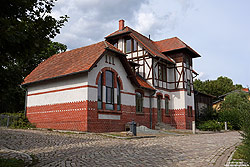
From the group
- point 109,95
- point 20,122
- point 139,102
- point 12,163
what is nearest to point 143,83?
point 139,102

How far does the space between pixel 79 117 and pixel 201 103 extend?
2216 cm

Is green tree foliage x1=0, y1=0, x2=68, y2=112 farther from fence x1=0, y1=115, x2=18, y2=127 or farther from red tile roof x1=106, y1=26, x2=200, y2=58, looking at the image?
red tile roof x1=106, y1=26, x2=200, y2=58

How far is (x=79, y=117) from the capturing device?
1698cm

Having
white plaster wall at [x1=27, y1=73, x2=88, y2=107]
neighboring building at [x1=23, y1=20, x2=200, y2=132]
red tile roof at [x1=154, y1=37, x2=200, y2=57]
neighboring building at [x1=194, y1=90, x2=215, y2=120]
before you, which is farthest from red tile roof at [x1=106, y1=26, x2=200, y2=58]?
white plaster wall at [x1=27, y1=73, x2=88, y2=107]

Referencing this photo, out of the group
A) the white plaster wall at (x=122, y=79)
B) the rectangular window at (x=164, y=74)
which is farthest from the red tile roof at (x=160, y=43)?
the white plaster wall at (x=122, y=79)

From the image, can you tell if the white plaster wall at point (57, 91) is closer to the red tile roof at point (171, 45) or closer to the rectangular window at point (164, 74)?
the rectangular window at point (164, 74)

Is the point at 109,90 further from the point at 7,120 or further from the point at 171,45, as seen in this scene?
the point at 171,45

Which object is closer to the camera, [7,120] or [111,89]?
[111,89]

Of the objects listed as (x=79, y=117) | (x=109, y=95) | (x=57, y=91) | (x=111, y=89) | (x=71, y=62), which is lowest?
(x=79, y=117)

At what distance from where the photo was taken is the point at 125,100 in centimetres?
2033

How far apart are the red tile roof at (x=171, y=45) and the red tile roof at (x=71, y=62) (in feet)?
33.0

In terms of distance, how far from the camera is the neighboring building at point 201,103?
3213 centimetres

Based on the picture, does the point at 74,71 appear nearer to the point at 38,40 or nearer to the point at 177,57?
the point at 38,40

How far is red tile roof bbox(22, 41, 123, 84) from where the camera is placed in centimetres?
1748
